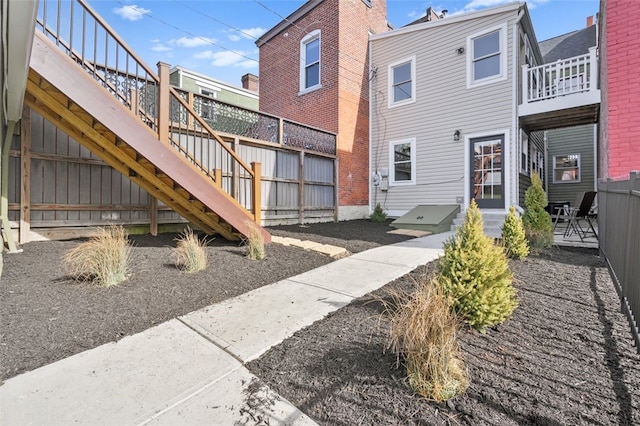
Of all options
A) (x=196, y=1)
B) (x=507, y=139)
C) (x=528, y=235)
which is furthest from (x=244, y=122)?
(x=507, y=139)

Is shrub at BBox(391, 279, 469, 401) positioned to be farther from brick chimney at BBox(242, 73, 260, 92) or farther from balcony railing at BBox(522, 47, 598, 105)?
brick chimney at BBox(242, 73, 260, 92)

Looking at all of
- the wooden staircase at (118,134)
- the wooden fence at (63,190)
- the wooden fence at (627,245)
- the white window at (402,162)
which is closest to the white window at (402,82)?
the white window at (402,162)

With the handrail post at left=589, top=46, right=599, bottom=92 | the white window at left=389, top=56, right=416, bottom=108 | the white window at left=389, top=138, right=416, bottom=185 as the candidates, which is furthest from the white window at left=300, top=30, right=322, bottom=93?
the handrail post at left=589, top=46, right=599, bottom=92

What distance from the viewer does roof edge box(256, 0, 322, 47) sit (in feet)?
35.8

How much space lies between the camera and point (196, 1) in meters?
7.91

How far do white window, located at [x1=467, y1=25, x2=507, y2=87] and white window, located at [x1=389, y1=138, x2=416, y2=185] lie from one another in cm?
250

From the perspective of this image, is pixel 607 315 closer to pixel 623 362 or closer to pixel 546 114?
pixel 623 362

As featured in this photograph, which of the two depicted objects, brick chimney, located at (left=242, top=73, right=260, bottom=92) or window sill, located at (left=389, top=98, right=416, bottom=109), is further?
brick chimney, located at (left=242, top=73, right=260, bottom=92)

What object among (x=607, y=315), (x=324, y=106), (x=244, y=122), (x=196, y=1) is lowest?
(x=607, y=315)

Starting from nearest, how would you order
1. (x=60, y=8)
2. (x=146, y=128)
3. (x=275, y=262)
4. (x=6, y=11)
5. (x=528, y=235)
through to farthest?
1. (x=6, y=11)
2. (x=60, y=8)
3. (x=146, y=128)
4. (x=275, y=262)
5. (x=528, y=235)

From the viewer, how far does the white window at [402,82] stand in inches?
412

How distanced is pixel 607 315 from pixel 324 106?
31.0ft

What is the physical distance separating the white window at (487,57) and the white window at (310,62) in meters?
4.77

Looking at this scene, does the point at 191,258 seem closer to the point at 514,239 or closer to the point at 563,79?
the point at 514,239
